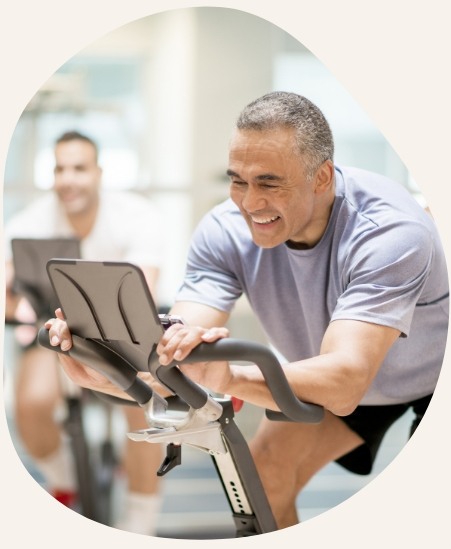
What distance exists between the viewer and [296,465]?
223 cm

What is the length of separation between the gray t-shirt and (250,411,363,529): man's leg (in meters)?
0.14

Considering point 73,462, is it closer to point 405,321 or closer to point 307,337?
point 307,337

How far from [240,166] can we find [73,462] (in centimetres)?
186

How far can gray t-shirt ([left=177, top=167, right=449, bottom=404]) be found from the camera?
181 cm

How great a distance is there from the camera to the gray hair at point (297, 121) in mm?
1798

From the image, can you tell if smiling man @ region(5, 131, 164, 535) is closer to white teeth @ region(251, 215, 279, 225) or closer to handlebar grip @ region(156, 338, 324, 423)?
white teeth @ region(251, 215, 279, 225)

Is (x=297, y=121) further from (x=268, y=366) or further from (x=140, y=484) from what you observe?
(x=140, y=484)

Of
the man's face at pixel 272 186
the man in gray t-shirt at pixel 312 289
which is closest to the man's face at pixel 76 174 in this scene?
the man in gray t-shirt at pixel 312 289

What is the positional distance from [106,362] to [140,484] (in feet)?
5.60

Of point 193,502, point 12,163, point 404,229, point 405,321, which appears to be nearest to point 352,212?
point 404,229

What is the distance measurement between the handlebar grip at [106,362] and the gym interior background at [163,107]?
8.42ft

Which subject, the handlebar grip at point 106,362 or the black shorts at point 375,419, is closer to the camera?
the handlebar grip at point 106,362

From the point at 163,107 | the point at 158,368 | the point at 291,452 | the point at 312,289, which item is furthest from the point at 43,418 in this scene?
the point at 158,368

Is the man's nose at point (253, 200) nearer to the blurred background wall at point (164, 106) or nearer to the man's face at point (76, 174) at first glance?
the man's face at point (76, 174)
